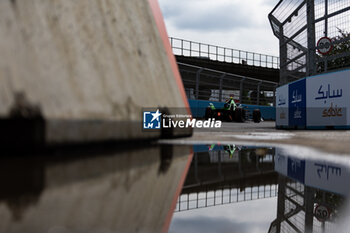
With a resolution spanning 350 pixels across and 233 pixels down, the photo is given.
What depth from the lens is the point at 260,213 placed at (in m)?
1.74

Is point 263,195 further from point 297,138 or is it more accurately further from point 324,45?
point 324,45

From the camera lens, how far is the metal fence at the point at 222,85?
2419 cm

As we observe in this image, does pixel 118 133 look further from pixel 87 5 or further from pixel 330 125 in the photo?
pixel 330 125

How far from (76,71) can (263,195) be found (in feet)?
6.32

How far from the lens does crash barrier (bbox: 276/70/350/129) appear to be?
916 centimetres

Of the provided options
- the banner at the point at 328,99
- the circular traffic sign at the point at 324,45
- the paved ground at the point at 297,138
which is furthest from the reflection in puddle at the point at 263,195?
the circular traffic sign at the point at 324,45

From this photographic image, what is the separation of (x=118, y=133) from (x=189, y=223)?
219cm

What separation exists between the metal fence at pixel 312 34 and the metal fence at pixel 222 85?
34.3 ft

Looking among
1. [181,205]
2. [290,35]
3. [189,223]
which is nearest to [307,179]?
[181,205]

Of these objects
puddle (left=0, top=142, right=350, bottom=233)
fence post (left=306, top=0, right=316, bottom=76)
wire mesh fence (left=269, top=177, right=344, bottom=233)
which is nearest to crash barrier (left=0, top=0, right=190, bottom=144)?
puddle (left=0, top=142, right=350, bottom=233)

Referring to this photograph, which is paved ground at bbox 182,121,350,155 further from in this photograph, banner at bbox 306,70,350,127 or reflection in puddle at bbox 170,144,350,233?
banner at bbox 306,70,350,127

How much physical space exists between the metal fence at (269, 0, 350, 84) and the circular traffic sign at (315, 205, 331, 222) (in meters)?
8.11

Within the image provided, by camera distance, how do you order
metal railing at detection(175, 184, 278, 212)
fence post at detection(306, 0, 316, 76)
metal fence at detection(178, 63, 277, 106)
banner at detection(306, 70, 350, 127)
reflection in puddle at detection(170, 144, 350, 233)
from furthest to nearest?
metal fence at detection(178, 63, 277, 106)
fence post at detection(306, 0, 316, 76)
banner at detection(306, 70, 350, 127)
metal railing at detection(175, 184, 278, 212)
reflection in puddle at detection(170, 144, 350, 233)

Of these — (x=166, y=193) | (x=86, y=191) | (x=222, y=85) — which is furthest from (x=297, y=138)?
(x=222, y=85)
